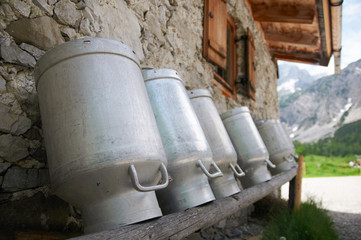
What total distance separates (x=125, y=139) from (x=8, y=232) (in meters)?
0.52

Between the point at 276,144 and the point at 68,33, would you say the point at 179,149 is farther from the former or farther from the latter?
the point at 276,144

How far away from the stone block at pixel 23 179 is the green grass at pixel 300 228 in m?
2.15

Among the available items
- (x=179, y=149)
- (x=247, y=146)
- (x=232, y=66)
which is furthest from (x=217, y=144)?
(x=232, y=66)

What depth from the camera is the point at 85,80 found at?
97 centimetres

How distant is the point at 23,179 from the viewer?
114 centimetres

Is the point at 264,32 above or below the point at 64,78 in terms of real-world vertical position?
above

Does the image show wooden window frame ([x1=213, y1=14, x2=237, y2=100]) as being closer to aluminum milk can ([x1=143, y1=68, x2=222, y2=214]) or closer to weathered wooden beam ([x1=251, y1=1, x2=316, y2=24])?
weathered wooden beam ([x1=251, y1=1, x2=316, y2=24])

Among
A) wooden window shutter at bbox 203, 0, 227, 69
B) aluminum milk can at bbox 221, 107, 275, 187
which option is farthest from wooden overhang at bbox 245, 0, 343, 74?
aluminum milk can at bbox 221, 107, 275, 187

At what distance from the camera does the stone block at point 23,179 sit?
3.58 feet

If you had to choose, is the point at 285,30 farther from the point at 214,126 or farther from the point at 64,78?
the point at 64,78

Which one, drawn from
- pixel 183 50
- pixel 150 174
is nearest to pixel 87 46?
pixel 150 174

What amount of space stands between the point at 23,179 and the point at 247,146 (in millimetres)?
1416

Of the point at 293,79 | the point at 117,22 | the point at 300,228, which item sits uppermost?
the point at 293,79

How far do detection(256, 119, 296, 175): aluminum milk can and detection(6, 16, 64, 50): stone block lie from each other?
2289 mm
